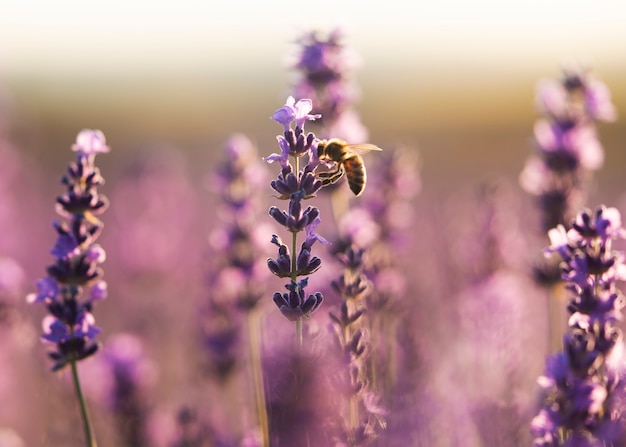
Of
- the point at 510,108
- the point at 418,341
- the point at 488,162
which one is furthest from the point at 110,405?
the point at 510,108

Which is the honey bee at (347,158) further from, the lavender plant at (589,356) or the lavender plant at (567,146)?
the lavender plant at (567,146)

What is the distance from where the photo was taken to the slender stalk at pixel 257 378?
339 cm

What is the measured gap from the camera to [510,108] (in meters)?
40.8

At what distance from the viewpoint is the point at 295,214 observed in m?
2.54

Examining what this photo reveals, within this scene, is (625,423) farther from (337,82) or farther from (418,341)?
(337,82)

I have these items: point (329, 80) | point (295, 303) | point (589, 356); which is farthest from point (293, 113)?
point (329, 80)

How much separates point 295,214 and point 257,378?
1.79m

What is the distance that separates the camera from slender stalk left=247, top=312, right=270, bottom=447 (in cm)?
339

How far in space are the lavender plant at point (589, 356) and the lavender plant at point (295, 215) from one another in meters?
0.82

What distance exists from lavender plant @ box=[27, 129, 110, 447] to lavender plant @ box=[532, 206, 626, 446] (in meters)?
1.63

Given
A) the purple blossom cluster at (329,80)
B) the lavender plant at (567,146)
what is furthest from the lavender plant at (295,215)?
the lavender plant at (567,146)

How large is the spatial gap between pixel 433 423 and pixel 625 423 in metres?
1.63

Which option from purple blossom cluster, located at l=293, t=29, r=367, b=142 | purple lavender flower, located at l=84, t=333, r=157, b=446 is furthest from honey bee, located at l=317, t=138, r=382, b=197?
purple lavender flower, located at l=84, t=333, r=157, b=446

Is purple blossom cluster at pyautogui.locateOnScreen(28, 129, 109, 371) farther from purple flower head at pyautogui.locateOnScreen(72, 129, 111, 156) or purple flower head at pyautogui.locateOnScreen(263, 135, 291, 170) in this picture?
purple flower head at pyautogui.locateOnScreen(263, 135, 291, 170)
